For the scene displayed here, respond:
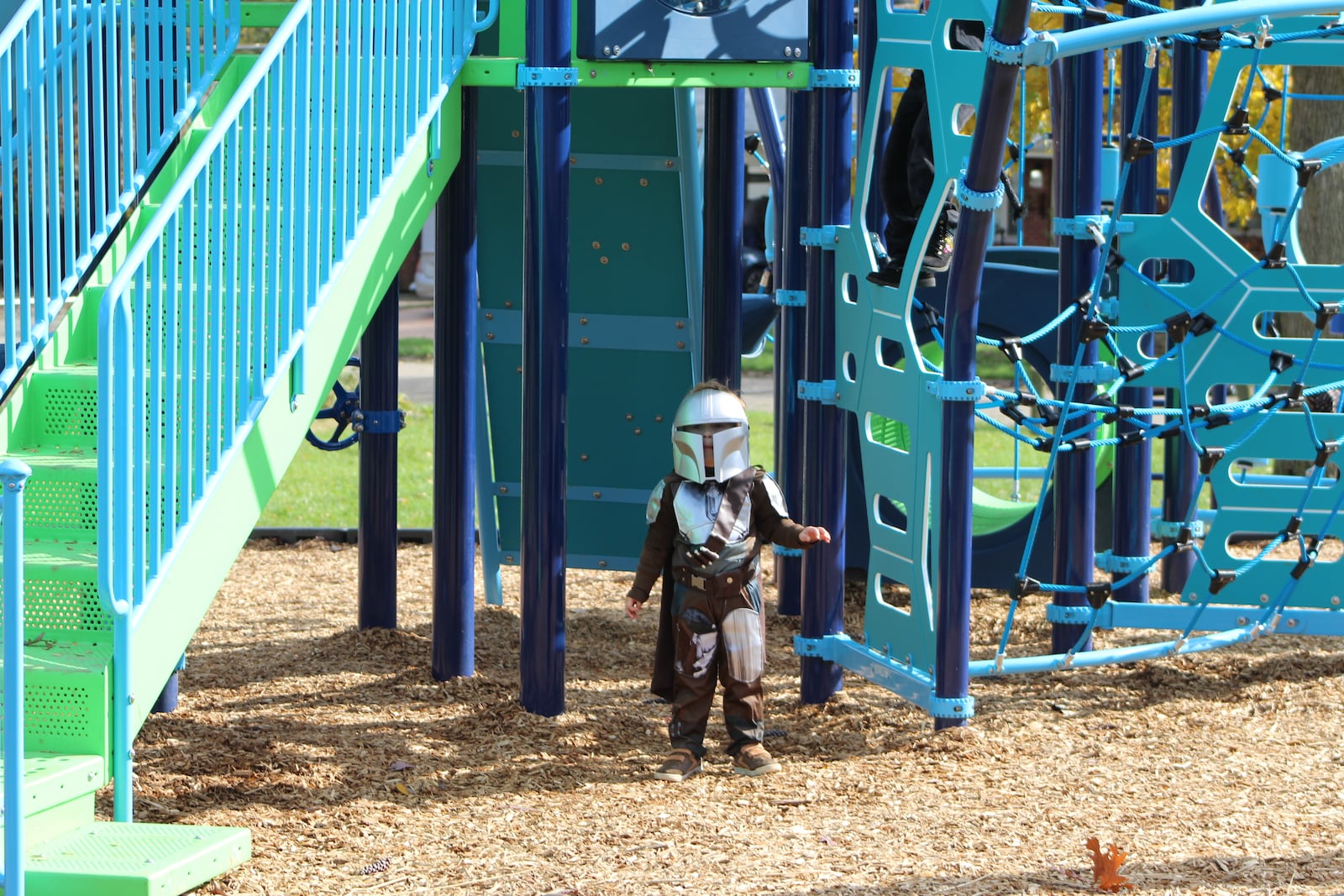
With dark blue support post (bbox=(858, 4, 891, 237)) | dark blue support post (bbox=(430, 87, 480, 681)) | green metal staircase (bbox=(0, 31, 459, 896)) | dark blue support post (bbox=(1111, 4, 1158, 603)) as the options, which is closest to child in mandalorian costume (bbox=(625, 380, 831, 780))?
dark blue support post (bbox=(858, 4, 891, 237))

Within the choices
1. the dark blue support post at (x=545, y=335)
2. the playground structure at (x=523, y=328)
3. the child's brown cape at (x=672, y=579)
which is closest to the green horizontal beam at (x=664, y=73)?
the playground structure at (x=523, y=328)

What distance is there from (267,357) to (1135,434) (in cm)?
301

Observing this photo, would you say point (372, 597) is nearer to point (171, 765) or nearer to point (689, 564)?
point (171, 765)

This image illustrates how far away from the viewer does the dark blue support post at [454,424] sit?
655 cm

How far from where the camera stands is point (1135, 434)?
611cm

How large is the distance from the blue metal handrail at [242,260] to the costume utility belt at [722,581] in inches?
56.1

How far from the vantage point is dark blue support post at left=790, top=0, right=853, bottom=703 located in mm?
6000

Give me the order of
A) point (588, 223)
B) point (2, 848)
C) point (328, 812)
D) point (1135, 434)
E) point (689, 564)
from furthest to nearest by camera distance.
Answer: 1. point (588, 223)
2. point (1135, 434)
3. point (689, 564)
4. point (328, 812)
5. point (2, 848)

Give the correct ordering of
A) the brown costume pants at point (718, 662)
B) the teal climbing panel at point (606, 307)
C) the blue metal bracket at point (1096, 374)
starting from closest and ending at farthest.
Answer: the brown costume pants at point (718, 662) < the blue metal bracket at point (1096, 374) < the teal climbing panel at point (606, 307)

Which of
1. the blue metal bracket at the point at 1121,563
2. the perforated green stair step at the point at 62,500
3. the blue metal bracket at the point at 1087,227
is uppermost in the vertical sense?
the blue metal bracket at the point at 1087,227

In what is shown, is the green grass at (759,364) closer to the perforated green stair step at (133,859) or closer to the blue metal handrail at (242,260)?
the blue metal handrail at (242,260)

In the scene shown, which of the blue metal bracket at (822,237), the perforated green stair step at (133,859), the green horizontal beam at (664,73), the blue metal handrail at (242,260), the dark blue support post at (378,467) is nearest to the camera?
the perforated green stair step at (133,859)

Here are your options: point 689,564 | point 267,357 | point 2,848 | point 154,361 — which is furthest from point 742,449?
point 2,848

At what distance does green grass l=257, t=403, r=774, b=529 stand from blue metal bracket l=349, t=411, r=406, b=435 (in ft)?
8.53
